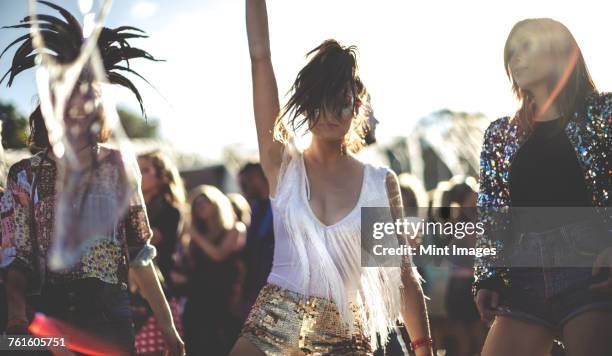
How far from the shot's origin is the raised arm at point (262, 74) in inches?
127

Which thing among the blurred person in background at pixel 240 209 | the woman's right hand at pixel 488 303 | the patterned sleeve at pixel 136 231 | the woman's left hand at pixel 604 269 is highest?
the blurred person in background at pixel 240 209

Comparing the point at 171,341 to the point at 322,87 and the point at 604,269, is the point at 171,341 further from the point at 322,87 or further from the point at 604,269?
the point at 604,269

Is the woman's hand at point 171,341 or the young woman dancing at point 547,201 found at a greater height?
the young woman dancing at point 547,201

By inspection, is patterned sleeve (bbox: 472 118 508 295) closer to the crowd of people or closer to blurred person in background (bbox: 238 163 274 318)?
the crowd of people

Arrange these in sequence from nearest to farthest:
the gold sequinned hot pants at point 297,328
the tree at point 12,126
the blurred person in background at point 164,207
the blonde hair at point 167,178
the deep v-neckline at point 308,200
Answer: the gold sequinned hot pants at point 297,328 → the deep v-neckline at point 308,200 → the tree at point 12,126 → the blurred person in background at point 164,207 → the blonde hair at point 167,178

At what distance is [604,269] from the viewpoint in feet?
9.36

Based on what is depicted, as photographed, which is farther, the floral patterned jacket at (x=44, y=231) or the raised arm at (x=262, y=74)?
the raised arm at (x=262, y=74)

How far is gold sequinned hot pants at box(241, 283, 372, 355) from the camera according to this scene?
3014mm

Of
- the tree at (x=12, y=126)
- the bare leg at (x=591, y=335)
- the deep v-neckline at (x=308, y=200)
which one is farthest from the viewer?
the tree at (x=12, y=126)

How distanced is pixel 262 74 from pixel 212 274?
3903 mm

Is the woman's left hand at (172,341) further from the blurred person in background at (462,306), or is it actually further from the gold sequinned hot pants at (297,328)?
the blurred person in background at (462,306)

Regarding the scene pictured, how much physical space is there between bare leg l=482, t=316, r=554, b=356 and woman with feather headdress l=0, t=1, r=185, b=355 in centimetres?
133

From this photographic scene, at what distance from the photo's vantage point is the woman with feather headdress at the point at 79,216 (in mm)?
3064

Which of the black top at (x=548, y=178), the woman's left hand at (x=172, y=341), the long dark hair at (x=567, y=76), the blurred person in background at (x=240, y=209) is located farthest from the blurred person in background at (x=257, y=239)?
the long dark hair at (x=567, y=76)
